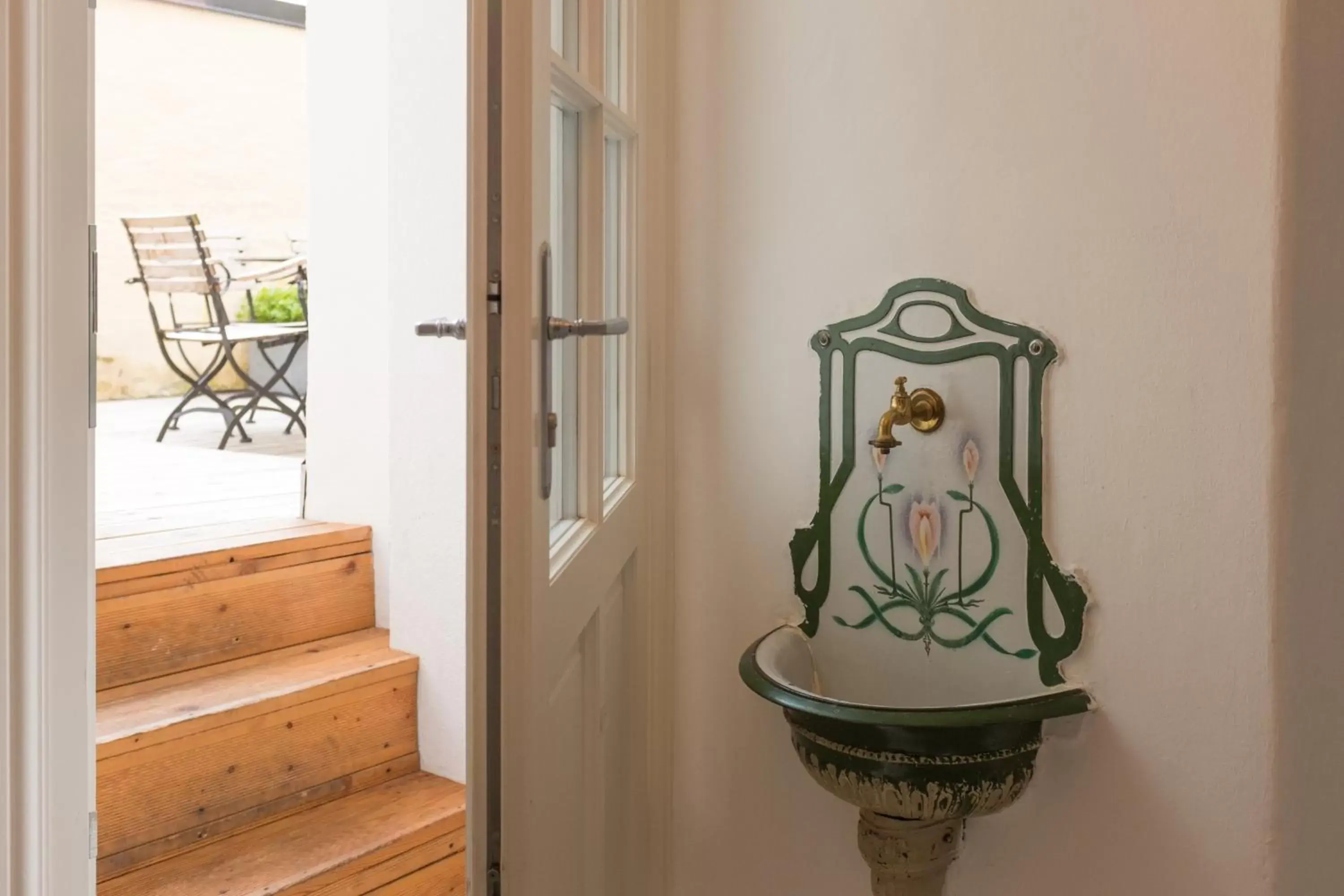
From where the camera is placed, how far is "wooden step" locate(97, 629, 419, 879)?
195cm

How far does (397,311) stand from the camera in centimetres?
237

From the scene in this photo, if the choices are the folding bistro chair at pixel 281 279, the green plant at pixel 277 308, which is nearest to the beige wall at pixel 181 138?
the folding bistro chair at pixel 281 279

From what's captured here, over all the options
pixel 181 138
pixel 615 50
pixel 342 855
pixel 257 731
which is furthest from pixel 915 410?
pixel 181 138

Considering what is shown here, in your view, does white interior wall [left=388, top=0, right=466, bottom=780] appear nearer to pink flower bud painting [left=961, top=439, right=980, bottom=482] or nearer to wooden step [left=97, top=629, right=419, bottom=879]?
wooden step [left=97, top=629, right=419, bottom=879]

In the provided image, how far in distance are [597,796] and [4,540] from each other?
85 centimetres

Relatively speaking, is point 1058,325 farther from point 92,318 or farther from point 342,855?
point 342,855

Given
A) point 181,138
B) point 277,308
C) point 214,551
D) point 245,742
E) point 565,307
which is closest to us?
point 565,307

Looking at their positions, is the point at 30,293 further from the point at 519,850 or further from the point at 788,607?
the point at 788,607

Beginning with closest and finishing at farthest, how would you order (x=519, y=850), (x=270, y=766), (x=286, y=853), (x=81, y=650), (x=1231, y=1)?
1. (x=519, y=850)
2. (x=1231, y=1)
3. (x=81, y=650)
4. (x=286, y=853)
5. (x=270, y=766)

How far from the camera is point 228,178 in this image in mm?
7133

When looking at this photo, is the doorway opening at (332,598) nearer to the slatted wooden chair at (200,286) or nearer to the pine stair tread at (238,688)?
the pine stair tread at (238,688)

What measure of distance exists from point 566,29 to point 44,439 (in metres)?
0.85

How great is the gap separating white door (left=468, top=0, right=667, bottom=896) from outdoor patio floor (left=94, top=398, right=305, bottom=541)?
1.02m

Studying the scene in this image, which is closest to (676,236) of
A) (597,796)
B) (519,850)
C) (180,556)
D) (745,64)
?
(745,64)
